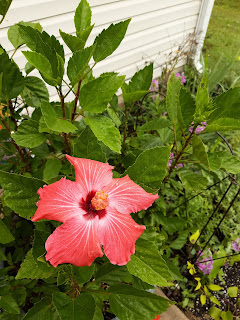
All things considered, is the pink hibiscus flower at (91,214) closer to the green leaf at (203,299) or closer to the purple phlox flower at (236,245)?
the green leaf at (203,299)

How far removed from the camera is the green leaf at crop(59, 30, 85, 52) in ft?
2.05

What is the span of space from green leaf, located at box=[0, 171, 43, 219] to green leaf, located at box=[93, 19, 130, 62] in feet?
1.13

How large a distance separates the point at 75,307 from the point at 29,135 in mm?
454

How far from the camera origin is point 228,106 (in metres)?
0.79

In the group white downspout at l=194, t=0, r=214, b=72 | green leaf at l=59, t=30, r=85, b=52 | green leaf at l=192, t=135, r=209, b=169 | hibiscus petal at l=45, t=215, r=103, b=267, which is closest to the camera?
hibiscus petal at l=45, t=215, r=103, b=267

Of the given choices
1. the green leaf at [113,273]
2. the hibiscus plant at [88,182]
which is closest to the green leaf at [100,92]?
the hibiscus plant at [88,182]

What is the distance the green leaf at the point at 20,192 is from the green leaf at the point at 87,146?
4.6 inches

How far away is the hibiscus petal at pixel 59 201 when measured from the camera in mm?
518

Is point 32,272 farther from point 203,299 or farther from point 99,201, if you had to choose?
point 203,299

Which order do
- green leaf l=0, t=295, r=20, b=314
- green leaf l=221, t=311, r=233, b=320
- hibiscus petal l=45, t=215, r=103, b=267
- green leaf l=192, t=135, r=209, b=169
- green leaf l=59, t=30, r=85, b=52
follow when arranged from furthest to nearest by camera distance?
green leaf l=221, t=311, r=233, b=320 → green leaf l=0, t=295, r=20, b=314 → green leaf l=192, t=135, r=209, b=169 → green leaf l=59, t=30, r=85, b=52 → hibiscus petal l=45, t=215, r=103, b=267

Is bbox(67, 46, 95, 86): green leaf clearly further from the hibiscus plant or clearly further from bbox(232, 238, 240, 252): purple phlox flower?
bbox(232, 238, 240, 252): purple phlox flower

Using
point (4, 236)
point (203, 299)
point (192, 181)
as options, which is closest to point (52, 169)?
point (4, 236)

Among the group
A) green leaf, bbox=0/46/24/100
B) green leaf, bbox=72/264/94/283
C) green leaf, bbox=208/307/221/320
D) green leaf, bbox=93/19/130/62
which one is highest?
green leaf, bbox=93/19/130/62

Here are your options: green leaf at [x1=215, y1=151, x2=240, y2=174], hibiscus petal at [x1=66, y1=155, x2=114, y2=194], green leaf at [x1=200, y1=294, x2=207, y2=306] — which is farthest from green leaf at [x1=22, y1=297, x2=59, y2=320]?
green leaf at [x1=200, y1=294, x2=207, y2=306]
